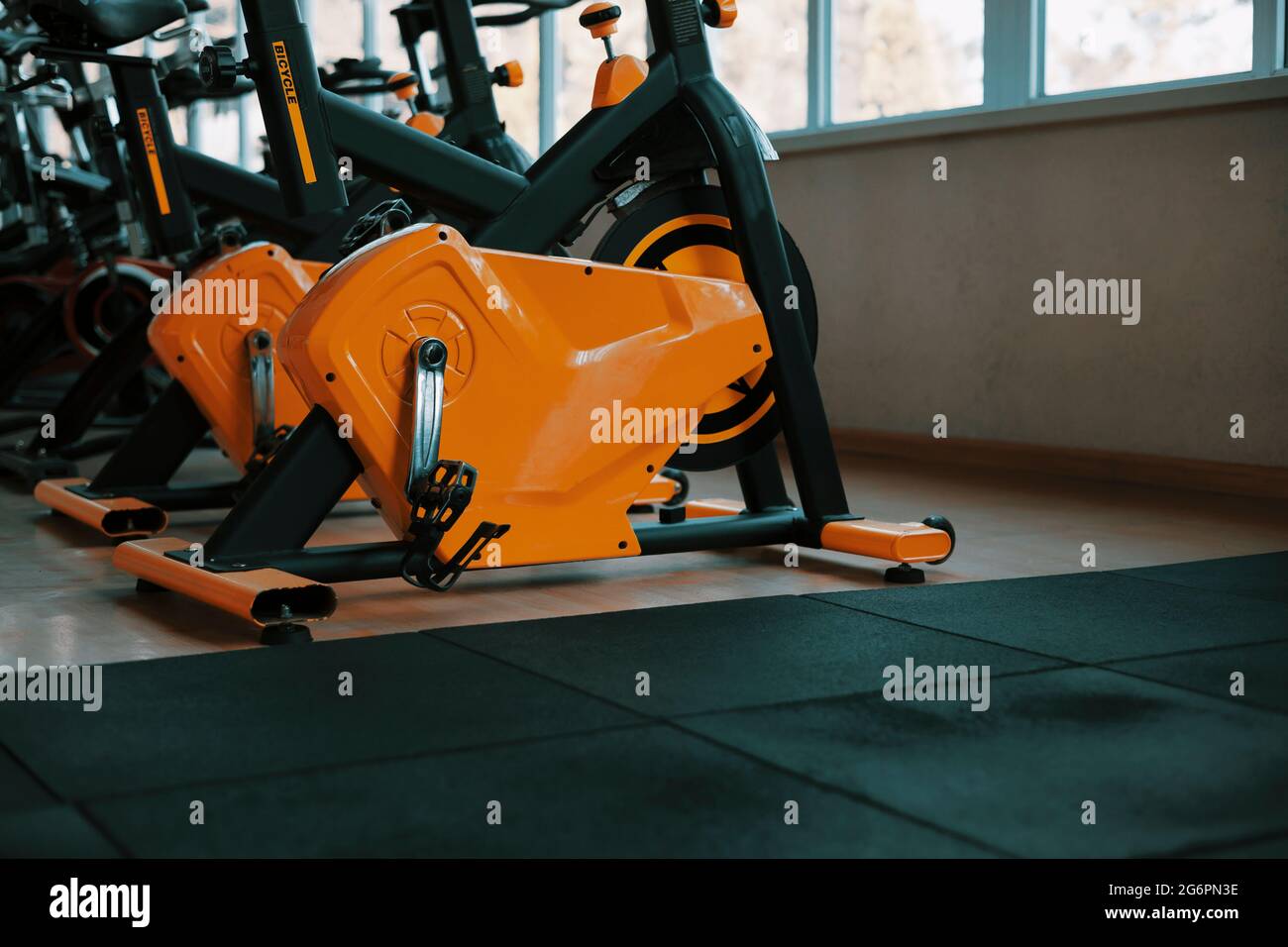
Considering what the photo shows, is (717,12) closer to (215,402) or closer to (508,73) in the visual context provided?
(508,73)

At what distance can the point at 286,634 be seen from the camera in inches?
99.1

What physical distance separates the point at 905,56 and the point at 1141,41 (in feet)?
3.74

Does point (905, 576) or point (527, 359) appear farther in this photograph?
point (905, 576)

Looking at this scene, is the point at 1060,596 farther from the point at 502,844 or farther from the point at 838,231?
the point at 838,231

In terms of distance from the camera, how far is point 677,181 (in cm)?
330

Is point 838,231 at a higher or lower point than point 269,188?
higher

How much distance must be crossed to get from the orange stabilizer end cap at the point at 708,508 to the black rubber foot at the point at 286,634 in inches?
53.8

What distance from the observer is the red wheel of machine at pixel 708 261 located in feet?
10.7

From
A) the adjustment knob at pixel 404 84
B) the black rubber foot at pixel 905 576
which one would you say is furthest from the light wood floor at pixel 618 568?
the adjustment knob at pixel 404 84

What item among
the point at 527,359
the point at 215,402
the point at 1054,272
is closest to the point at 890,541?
the point at 527,359

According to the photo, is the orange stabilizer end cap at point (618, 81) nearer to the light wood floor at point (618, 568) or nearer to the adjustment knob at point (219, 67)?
the adjustment knob at point (219, 67)

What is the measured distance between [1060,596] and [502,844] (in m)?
1.70
